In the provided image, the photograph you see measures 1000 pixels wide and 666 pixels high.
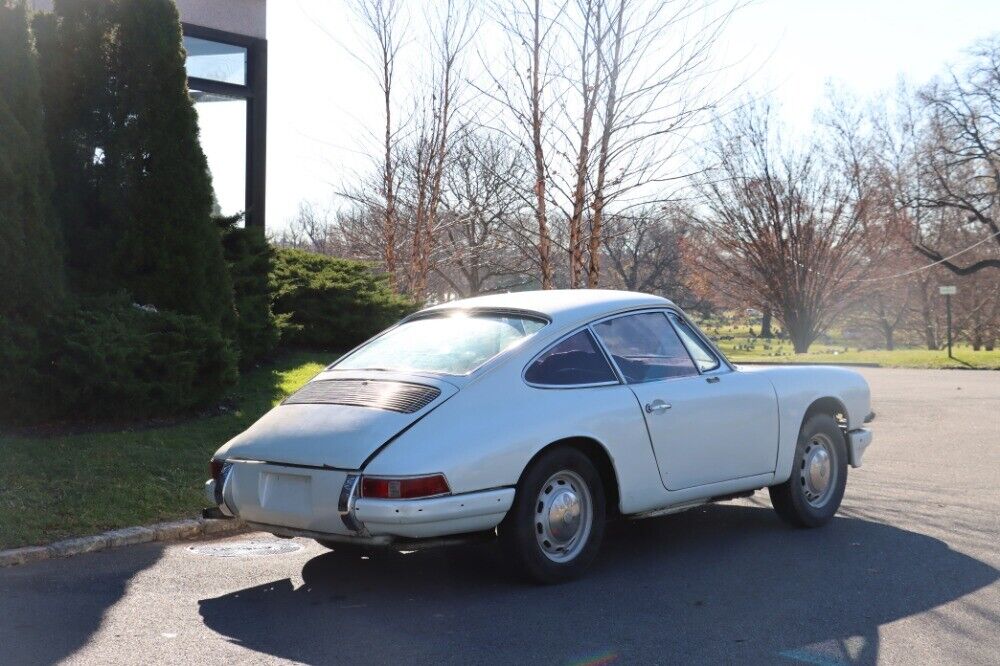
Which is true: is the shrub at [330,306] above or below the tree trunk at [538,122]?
below

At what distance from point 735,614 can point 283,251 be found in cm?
1395

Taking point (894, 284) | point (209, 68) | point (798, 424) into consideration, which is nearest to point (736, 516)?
point (798, 424)

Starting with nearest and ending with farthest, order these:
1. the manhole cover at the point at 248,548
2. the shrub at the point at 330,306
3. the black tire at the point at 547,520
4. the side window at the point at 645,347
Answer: the black tire at the point at 547,520 → the side window at the point at 645,347 → the manhole cover at the point at 248,548 → the shrub at the point at 330,306

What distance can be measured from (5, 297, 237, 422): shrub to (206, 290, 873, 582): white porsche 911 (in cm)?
348

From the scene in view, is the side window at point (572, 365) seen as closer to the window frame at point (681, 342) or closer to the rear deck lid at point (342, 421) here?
the window frame at point (681, 342)

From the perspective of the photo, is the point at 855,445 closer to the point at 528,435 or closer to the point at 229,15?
the point at 528,435

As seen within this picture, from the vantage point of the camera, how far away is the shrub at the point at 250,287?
13477mm

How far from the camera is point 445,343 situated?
652 cm

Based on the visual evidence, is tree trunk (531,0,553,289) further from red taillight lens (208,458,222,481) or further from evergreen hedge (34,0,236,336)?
red taillight lens (208,458,222,481)

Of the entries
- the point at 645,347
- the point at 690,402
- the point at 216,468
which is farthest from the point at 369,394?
the point at 690,402

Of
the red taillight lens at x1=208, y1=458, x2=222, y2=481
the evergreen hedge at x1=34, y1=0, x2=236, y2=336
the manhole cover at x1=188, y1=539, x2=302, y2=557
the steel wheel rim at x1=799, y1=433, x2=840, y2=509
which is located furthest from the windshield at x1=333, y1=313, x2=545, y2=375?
the evergreen hedge at x1=34, y1=0, x2=236, y2=336

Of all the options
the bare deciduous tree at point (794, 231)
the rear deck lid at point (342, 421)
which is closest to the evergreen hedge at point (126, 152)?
the rear deck lid at point (342, 421)

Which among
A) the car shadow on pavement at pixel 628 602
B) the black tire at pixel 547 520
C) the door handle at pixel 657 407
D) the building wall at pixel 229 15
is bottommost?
the car shadow on pavement at pixel 628 602

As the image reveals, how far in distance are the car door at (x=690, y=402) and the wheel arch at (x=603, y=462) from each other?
34 centimetres
